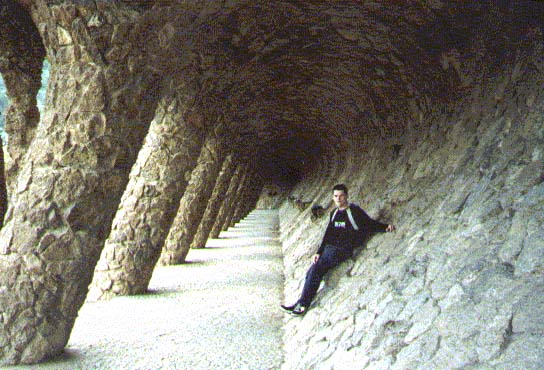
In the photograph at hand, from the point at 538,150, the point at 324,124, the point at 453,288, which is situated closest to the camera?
the point at 453,288

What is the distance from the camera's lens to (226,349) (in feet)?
15.6

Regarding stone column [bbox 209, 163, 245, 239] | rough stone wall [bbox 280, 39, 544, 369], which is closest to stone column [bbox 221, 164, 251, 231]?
stone column [bbox 209, 163, 245, 239]

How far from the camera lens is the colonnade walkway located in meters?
4.46

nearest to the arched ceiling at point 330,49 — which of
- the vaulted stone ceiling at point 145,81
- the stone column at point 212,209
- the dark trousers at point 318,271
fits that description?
the vaulted stone ceiling at point 145,81

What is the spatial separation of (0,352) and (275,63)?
520 centimetres

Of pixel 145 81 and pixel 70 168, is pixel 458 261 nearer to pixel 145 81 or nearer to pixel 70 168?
pixel 145 81

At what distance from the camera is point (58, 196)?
13.9 ft

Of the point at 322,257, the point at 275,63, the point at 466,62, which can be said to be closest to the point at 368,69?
the point at 275,63

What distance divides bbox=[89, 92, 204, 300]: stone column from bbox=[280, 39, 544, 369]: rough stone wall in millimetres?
3101

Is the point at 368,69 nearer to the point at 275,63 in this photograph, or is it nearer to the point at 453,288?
the point at 275,63

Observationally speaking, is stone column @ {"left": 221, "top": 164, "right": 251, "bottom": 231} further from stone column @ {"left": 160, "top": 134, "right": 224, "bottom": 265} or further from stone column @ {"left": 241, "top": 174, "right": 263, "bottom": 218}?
stone column @ {"left": 160, "top": 134, "right": 224, "bottom": 265}

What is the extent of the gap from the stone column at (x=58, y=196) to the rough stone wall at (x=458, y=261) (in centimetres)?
207

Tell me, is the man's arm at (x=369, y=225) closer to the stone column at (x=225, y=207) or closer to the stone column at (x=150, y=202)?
the stone column at (x=150, y=202)

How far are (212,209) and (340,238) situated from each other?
27.9 ft
